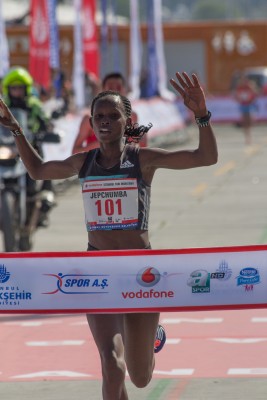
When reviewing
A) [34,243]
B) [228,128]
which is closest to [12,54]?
[228,128]

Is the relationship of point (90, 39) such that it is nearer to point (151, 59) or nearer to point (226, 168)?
point (226, 168)

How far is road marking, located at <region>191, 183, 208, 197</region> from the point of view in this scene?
22897 mm

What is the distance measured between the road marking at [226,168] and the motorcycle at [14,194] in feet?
39.2

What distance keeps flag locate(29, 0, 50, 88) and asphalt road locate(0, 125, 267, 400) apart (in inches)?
179

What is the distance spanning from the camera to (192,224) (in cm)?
1809

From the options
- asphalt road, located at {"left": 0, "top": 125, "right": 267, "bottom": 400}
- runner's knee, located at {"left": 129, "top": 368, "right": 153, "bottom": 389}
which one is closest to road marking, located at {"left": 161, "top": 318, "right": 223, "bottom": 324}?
asphalt road, located at {"left": 0, "top": 125, "right": 267, "bottom": 400}

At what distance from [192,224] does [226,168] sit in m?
10.3

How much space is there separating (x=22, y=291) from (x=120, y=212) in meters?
0.68

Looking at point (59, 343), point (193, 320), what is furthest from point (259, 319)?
point (59, 343)

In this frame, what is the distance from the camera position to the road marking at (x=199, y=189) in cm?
2290

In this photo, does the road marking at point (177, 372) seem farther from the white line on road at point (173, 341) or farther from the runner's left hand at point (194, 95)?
the runner's left hand at point (194, 95)

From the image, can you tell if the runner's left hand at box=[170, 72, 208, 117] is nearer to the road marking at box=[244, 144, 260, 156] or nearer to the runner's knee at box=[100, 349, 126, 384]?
the runner's knee at box=[100, 349, 126, 384]

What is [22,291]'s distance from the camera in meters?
7.24

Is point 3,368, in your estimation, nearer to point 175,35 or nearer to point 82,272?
point 82,272
